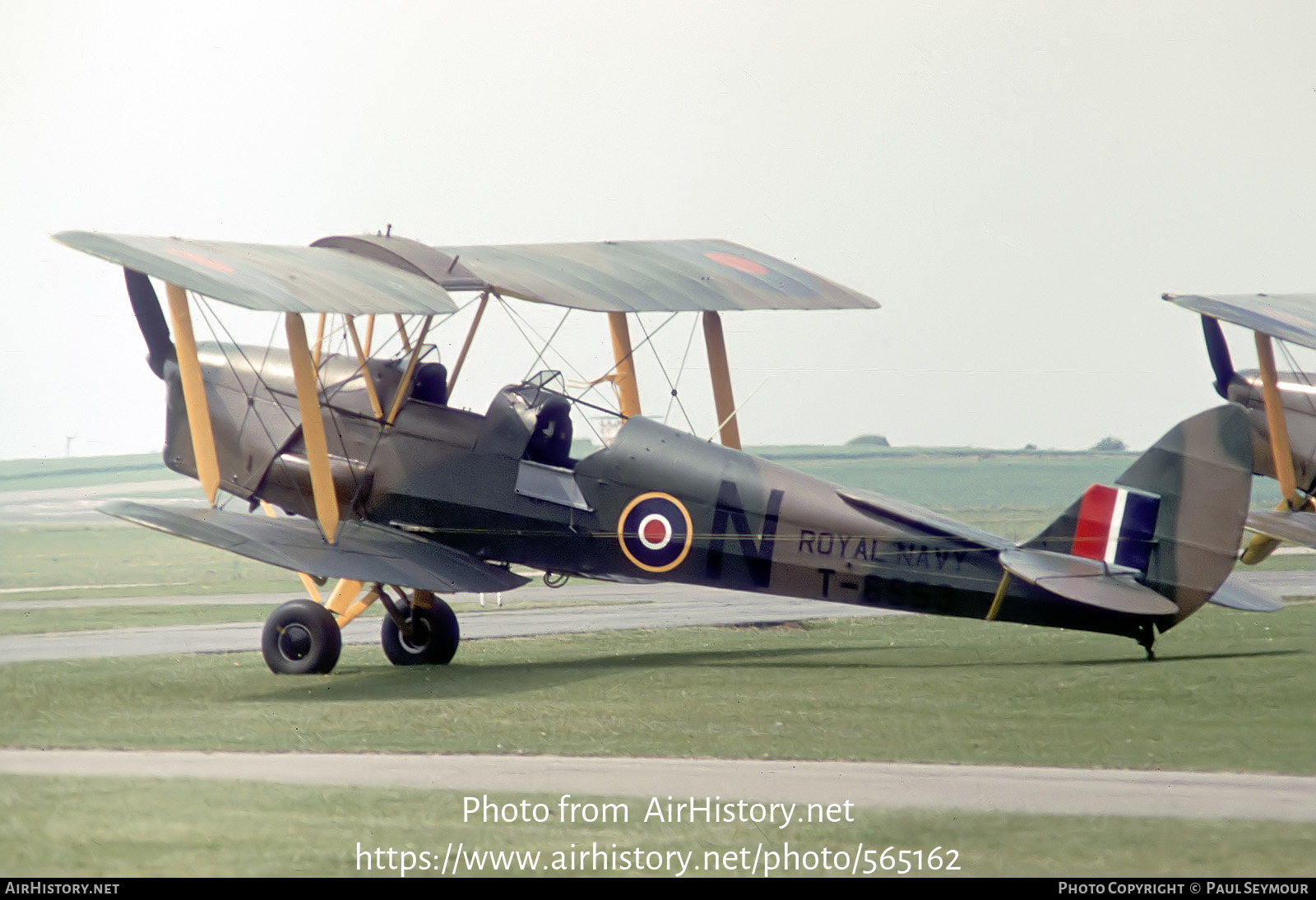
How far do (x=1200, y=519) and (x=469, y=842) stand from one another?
254 inches

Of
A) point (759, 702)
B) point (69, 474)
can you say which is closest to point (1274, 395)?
point (759, 702)

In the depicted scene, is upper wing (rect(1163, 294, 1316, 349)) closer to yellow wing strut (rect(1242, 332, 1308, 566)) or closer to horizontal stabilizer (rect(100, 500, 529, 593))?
yellow wing strut (rect(1242, 332, 1308, 566))

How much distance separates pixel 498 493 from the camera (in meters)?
13.9

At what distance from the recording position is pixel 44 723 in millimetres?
10898

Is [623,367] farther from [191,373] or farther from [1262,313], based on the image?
[1262,313]

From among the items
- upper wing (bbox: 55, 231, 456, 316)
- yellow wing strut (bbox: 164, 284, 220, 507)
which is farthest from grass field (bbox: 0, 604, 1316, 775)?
upper wing (bbox: 55, 231, 456, 316)

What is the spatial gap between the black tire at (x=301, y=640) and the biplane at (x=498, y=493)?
17 mm

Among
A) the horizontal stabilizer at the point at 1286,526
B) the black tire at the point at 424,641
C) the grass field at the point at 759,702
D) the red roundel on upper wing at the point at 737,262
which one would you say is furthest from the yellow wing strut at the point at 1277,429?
the black tire at the point at 424,641

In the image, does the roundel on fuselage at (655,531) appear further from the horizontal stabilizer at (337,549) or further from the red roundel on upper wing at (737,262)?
the red roundel on upper wing at (737,262)

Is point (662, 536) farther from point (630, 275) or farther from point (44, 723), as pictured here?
point (44, 723)

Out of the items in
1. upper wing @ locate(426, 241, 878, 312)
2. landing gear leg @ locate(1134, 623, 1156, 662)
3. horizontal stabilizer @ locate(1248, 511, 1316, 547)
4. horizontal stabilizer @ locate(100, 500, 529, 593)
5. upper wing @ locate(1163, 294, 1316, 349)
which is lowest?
horizontal stabilizer @ locate(100, 500, 529, 593)

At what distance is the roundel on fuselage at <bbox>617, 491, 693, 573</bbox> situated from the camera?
13.2m

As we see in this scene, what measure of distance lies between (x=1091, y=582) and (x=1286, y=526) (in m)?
5.33

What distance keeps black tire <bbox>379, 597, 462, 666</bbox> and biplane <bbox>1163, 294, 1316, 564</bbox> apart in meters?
7.68
